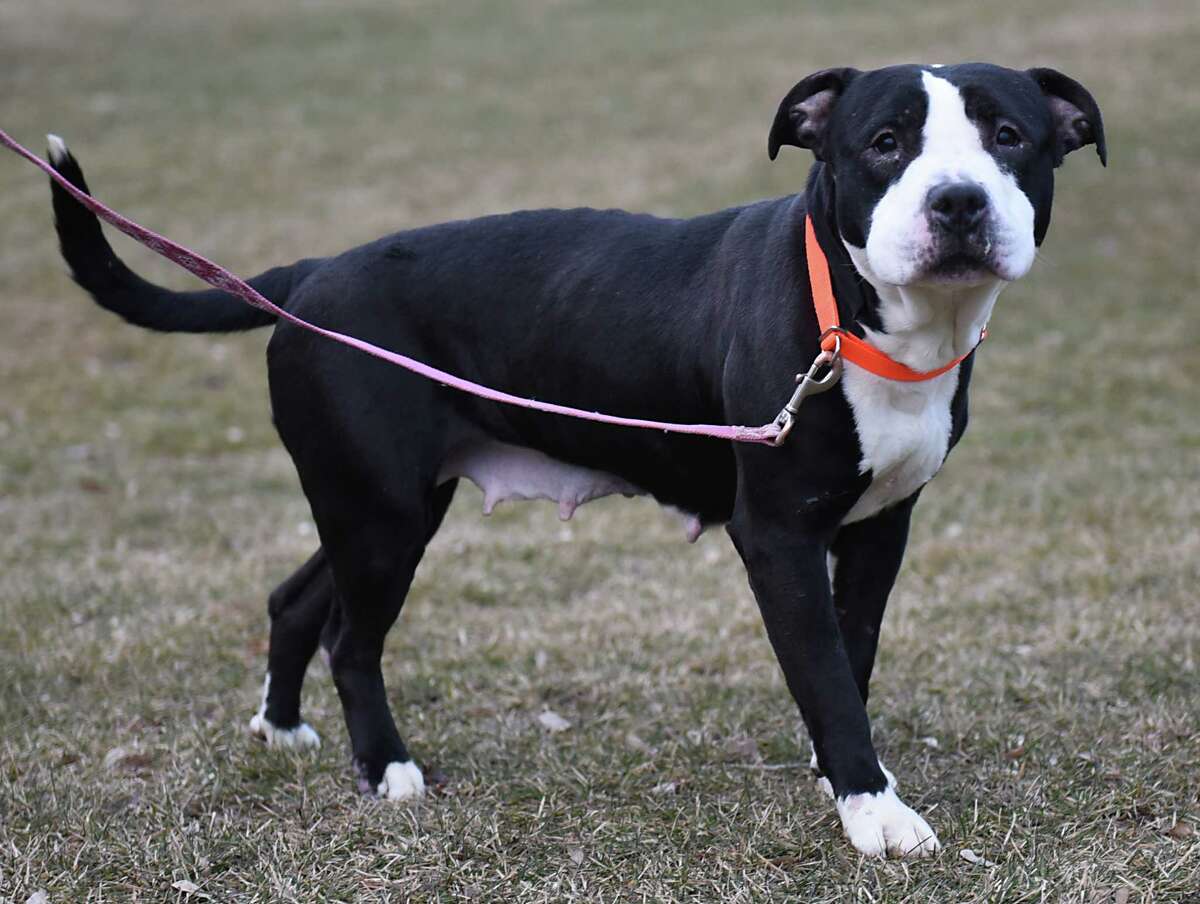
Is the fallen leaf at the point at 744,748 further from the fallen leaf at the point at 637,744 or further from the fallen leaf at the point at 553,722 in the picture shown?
the fallen leaf at the point at 553,722

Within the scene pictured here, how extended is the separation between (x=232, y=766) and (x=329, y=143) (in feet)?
39.5

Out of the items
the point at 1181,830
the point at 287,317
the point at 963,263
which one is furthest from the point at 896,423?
the point at 287,317

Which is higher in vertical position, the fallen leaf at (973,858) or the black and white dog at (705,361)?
the black and white dog at (705,361)

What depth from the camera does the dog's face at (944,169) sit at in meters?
2.96

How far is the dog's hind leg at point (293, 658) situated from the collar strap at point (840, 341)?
1.83 meters

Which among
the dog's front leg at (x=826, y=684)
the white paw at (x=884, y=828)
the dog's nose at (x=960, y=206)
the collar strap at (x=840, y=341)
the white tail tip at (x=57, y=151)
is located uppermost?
the white tail tip at (x=57, y=151)

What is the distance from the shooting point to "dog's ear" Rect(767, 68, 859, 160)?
3348 millimetres

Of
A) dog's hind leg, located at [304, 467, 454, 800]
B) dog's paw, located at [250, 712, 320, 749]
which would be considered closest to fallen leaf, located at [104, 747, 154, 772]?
dog's paw, located at [250, 712, 320, 749]

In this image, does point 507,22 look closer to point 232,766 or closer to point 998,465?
point 998,465

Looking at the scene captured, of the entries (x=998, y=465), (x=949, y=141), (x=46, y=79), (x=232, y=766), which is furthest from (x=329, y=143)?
(x=949, y=141)

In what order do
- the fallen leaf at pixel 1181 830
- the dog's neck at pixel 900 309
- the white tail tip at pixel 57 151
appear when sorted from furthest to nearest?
the white tail tip at pixel 57 151, the fallen leaf at pixel 1181 830, the dog's neck at pixel 900 309

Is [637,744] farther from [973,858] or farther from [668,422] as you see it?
[973,858]

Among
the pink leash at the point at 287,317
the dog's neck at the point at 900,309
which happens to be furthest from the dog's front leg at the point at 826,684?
the dog's neck at the point at 900,309

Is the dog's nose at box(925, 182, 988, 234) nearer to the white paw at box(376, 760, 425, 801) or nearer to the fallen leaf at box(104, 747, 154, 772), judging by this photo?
the white paw at box(376, 760, 425, 801)
